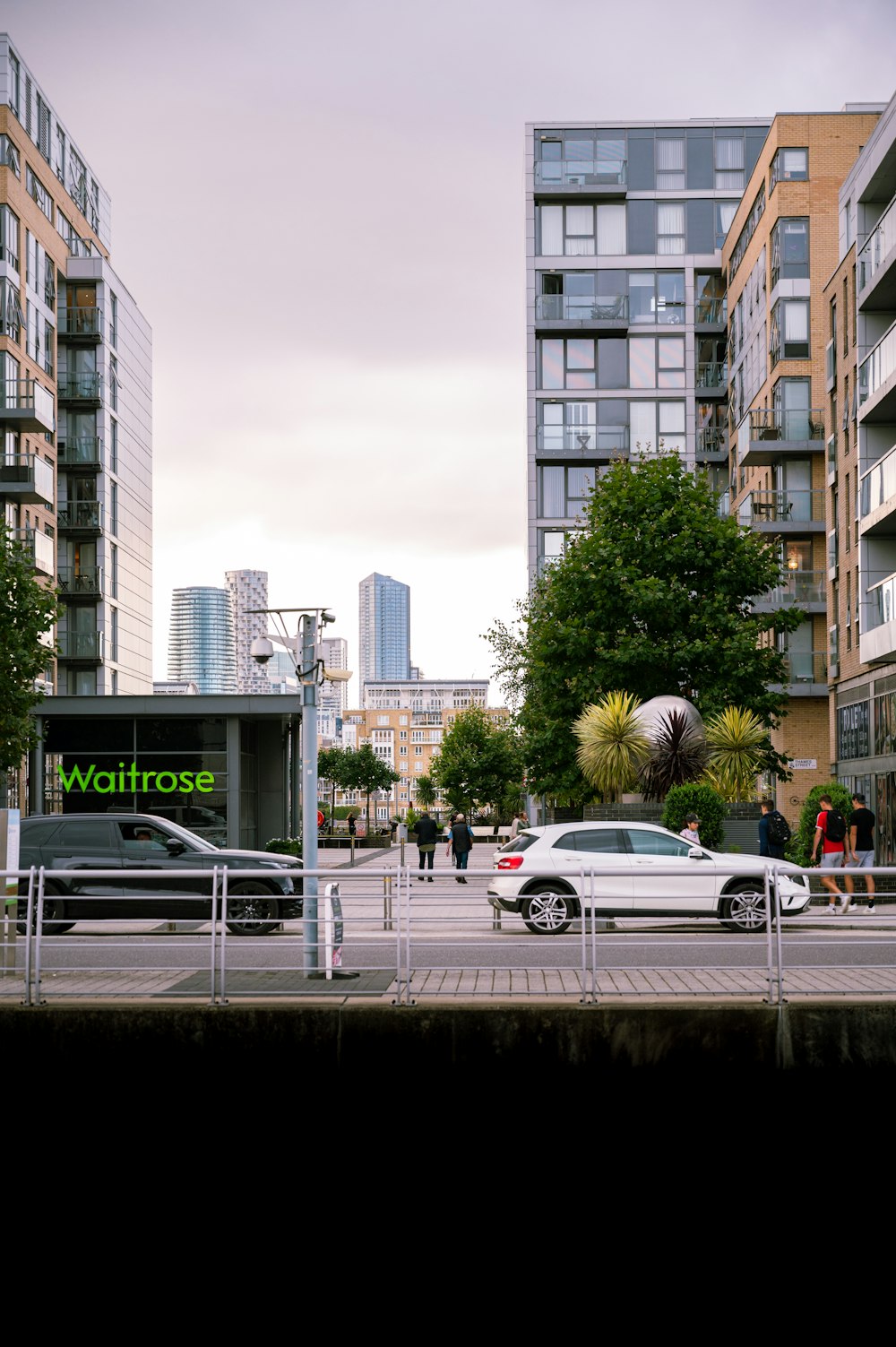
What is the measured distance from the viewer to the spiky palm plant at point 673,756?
1161 inches

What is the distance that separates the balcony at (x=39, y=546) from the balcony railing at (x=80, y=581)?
22.9 ft

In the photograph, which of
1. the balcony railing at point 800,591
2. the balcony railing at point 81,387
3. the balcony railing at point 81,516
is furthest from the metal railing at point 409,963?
the balcony railing at point 81,387

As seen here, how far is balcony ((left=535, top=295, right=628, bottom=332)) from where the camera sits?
59.3 meters

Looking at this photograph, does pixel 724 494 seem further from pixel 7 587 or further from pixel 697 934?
pixel 697 934

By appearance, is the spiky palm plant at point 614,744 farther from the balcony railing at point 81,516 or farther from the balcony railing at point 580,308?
the balcony railing at point 81,516

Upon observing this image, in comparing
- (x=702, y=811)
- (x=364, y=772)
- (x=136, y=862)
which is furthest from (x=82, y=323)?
(x=364, y=772)

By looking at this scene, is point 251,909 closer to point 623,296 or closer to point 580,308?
point 580,308

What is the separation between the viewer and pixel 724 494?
6031 cm

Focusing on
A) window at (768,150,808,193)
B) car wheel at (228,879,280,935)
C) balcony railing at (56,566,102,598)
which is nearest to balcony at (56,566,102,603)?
balcony railing at (56,566,102,598)

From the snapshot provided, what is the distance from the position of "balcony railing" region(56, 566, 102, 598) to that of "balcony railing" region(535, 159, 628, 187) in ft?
78.9

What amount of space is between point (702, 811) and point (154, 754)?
16784mm

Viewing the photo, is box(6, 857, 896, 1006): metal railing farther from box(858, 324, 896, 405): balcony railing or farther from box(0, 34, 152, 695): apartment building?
box(0, 34, 152, 695): apartment building

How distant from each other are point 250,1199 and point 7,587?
23.5 meters

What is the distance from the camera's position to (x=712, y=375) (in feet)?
198
